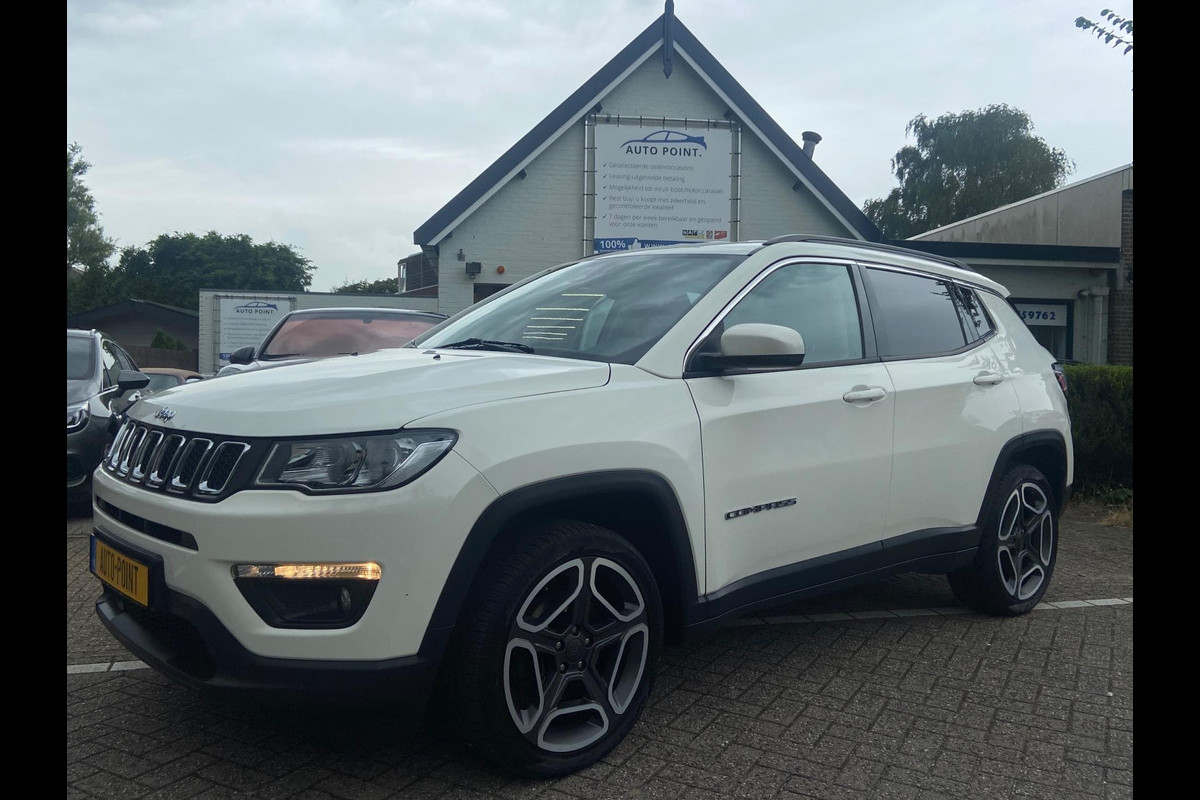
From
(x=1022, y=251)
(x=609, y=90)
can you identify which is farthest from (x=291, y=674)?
(x=1022, y=251)

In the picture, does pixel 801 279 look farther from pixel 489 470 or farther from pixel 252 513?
pixel 252 513

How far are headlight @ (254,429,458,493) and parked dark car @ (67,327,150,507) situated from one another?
4.51m

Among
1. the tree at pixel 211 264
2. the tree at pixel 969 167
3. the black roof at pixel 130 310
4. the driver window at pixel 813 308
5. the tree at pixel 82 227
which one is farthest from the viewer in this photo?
the tree at pixel 211 264

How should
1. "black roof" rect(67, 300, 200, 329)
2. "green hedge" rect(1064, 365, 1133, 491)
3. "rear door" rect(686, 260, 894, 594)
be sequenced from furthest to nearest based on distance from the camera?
"black roof" rect(67, 300, 200, 329) < "green hedge" rect(1064, 365, 1133, 491) < "rear door" rect(686, 260, 894, 594)

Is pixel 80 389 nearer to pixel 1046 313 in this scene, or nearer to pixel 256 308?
pixel 256 308

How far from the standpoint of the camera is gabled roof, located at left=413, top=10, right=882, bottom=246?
57.0ft

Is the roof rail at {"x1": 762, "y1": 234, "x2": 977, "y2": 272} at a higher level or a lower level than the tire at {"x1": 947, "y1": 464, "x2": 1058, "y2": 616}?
higher

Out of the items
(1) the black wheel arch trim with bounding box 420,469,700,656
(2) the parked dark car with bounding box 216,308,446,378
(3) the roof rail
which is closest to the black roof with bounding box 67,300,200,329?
(2) the parked dark car with bounding box 216,308,446,378

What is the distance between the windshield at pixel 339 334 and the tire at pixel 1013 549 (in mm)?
4925

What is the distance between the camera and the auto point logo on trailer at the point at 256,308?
66.8 feet

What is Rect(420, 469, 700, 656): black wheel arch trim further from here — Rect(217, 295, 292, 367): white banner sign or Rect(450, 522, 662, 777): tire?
Rect(217, 295, 292, 367): white banner sign

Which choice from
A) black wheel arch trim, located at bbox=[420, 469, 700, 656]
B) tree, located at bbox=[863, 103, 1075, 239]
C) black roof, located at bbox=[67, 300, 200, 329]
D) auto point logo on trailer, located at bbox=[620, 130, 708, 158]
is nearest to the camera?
black wheel arch trim, located at bbox=[420, 469, 700, 656]

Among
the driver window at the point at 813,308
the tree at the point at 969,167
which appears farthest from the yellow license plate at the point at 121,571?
the tree at the point at 969,167

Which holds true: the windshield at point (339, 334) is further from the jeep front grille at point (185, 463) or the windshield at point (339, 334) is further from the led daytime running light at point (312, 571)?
the led daytime running light at point (312, 571)
